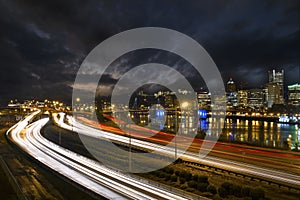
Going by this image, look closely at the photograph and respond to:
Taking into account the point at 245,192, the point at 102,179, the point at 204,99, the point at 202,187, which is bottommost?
the point at 202,187

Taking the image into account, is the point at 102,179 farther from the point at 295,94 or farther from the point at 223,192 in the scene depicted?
the point at 295,94

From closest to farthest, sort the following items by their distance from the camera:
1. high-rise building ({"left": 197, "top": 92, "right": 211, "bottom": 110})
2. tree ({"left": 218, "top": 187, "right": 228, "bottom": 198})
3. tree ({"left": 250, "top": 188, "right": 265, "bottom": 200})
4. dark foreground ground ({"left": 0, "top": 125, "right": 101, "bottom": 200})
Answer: tree ({"left": 250, "top": 188, "right": 265, "bottom": 200}) < tree ({"left": 218, "top": 187, "right": 228, "bottom": 198}) < dark foreground ground ({"left": 0, "top": 125, "right": 101, "bottom": 200}) < high-rise building ({"left": 197, "top": 92, "right": 211, "bottom": 110})

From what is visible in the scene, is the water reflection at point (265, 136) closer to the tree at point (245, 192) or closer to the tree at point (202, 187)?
the tree at point (202, 187)

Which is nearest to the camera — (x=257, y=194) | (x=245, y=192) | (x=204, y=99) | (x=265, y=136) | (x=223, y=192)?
(x=257, y=194)

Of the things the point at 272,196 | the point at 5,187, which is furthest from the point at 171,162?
the point at 5,187

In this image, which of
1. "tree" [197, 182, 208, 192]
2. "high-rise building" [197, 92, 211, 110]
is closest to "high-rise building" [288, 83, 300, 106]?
"high-rise building" [197, 92, 211, 110]

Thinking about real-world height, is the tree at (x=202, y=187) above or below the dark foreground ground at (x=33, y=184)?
above

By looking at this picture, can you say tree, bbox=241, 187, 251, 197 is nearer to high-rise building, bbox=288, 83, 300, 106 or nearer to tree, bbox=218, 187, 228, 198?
tree, bbox=218, 187, 228, 198

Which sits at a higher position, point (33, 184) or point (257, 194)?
point (257, 194)

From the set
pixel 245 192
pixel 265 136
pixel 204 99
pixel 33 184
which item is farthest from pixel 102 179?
pixel 204 99

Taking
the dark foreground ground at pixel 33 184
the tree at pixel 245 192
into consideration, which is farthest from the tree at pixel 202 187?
Result: the dark foreground ground at pixel 33 184

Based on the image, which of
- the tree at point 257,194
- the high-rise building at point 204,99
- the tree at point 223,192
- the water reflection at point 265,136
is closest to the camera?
the tree at point 257,194

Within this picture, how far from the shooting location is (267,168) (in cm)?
1507

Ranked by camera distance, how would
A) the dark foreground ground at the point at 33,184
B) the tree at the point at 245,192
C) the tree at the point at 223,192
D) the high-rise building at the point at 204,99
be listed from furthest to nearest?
the high-rise building at the point at 204,99
the dark foreground ground at the point at 33,184
the tree at the point at 223,192
the tree at the point at 245,192
